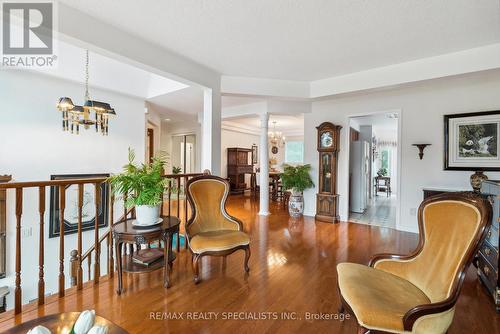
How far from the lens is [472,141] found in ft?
12.5

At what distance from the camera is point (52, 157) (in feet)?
13.7

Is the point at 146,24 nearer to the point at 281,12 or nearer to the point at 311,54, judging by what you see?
the point at 281,12

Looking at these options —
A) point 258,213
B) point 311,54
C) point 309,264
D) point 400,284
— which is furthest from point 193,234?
point 258,213

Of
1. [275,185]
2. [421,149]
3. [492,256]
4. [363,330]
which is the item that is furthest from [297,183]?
[363,330]

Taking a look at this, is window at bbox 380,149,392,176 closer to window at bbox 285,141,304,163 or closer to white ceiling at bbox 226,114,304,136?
window at bbox 285,141,304,163

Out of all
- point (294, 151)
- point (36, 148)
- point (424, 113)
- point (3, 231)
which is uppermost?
point (424, 113)

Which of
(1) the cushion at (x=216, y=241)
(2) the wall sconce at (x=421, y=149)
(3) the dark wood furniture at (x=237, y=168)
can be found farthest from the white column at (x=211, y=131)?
(3) the dark wood furniture at (x=237, y=168)

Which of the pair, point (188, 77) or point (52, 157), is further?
point (52, 157)

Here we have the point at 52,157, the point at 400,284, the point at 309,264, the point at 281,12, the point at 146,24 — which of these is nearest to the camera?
the point at 400,284

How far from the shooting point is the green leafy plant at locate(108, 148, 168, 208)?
2.17 m

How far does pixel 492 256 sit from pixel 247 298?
2295 mm

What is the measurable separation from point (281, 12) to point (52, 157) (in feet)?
14.5

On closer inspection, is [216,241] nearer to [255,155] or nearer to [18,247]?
[18,247]

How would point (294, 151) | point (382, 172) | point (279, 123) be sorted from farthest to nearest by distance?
1. point (294, 151)
2. point (382, 172)
3. point (279, 123)
